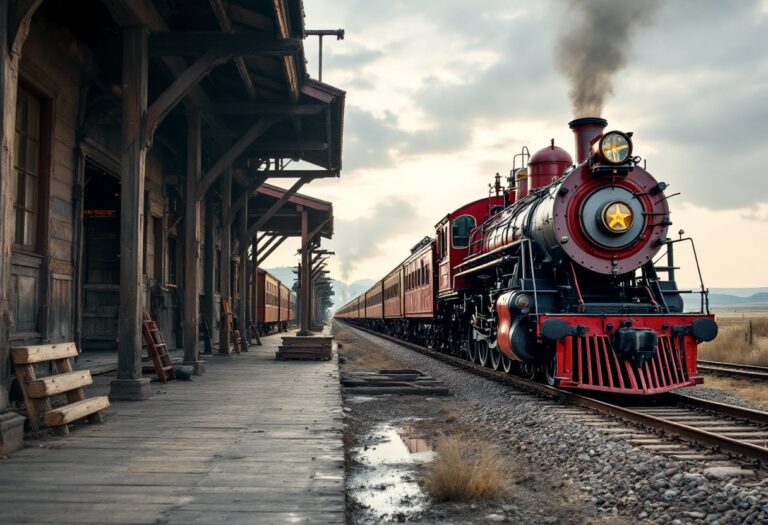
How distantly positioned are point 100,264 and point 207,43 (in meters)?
6.58

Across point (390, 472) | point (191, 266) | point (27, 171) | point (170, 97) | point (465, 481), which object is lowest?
point (390, 472)

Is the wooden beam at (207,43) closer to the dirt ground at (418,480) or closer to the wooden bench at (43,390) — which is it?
the wooden bench at (43,390)

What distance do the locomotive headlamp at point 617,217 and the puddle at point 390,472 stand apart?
3.83m

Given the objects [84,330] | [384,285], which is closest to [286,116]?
[84,330]

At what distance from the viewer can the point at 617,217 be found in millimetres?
8750

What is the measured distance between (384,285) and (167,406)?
2448 centimetres

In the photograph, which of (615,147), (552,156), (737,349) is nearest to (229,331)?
(552,156)

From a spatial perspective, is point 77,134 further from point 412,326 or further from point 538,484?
point 412,326

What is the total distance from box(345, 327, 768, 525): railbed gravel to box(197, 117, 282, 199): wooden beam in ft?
17.9

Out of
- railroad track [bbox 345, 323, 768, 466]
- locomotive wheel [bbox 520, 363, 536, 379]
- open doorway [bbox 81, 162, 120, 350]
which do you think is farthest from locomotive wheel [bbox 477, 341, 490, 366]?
open doorway [bbox 81, 162, 120, 350]

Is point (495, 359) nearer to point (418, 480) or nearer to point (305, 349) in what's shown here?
point (305, 349)

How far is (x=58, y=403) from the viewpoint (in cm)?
688

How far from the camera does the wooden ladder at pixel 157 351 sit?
28.2 feet

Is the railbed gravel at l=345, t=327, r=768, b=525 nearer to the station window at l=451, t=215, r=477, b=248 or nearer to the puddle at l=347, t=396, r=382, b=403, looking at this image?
the puddle at l=347, t=396, r=382, b=403
